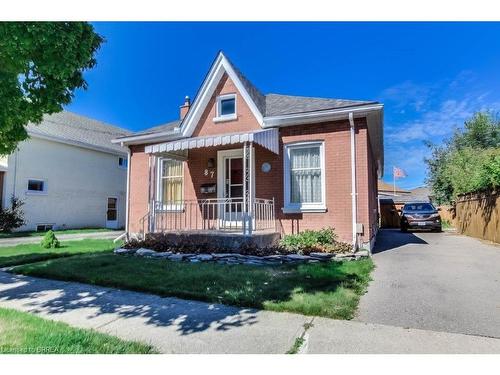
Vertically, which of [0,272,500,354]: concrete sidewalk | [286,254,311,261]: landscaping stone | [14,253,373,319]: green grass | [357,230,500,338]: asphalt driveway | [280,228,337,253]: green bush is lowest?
[0,272,500,354]: concrete sidewalk

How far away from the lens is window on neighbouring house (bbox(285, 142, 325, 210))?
10070mm

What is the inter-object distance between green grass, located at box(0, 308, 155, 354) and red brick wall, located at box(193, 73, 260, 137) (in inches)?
337

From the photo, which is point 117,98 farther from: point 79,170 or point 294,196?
point 294,196

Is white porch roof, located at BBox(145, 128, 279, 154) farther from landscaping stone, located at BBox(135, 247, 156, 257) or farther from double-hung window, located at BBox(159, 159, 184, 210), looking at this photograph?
landscaping stone, located at BBox(135, 247, 156, 257)

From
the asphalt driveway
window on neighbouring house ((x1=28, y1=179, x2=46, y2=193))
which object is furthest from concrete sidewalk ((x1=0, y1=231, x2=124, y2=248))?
the asphalt driveway

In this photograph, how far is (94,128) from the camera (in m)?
25.7

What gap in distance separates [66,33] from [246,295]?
501cm

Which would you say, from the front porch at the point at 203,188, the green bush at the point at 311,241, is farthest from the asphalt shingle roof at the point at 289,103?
the green bush at the point at 311,241

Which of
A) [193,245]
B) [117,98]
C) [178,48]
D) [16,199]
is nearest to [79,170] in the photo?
[16,199]

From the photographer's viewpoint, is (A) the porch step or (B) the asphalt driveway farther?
(A) the porch step

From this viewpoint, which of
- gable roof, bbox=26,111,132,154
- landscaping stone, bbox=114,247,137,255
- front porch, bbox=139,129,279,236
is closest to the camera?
landscaping stone, bbox=114,247,137,255

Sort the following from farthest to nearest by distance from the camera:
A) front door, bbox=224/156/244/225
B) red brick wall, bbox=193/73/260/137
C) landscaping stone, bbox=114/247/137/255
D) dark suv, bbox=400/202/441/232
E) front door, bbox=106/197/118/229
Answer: front door, bbox=106/197/118/229, dark suv, bbox=400/202/441/232, front door, bbox=224/156/244/225, red brick wall, bbox=193/73/260/137, landscaping stone, bbox=114/247/137/255

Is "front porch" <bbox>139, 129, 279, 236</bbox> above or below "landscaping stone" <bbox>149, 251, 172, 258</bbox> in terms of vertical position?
above

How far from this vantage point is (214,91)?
38.7 ft
